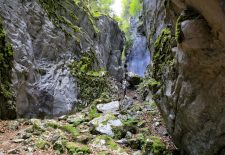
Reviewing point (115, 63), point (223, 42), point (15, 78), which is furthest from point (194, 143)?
point (115, 63)

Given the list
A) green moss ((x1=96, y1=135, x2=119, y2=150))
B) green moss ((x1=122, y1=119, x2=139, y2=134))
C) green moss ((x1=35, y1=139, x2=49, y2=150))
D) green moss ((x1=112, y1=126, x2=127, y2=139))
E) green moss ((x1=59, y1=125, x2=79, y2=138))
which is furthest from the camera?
green moss ((x1=122, y1=119, x2=139, y2=134))

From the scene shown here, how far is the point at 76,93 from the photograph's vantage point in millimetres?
17844

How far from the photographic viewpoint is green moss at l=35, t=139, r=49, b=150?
8.66 meters

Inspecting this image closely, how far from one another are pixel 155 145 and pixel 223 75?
381 centimetres

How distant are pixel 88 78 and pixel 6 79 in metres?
8.13

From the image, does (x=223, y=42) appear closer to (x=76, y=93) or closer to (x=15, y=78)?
(x=15, y=78)

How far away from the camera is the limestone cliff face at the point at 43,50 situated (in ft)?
45.4

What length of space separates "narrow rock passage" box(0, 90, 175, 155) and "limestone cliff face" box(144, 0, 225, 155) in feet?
4.68

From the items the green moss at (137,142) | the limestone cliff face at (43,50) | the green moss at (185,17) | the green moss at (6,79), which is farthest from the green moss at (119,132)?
the green moss at (185,17)

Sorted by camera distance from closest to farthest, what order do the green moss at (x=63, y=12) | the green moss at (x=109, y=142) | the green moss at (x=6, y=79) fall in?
1. the green moss at (x=109, y=142)
2. the green moss at (x=6, y=79)
3. the green moss at (x=63, y=12)

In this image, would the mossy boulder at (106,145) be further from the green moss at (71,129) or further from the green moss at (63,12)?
the green moss at (63,12)

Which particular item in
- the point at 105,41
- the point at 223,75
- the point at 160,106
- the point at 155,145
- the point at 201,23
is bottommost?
the point at 155,145

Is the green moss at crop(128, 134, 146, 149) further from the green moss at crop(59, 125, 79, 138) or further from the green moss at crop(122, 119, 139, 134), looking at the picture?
the green moss at crop(59, 125, 79, 138)

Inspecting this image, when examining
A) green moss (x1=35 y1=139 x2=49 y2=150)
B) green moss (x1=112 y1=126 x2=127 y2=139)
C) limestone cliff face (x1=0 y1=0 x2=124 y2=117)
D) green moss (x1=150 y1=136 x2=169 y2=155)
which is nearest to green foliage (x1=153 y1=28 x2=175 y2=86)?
green moss (x1=150 y1=136 x2=169 y2=155)
